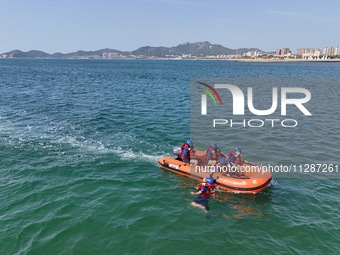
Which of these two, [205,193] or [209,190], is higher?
[209,190]

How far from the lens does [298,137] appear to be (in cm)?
2338

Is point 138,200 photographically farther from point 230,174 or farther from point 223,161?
point 230,174

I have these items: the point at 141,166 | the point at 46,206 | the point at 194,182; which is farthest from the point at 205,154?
the point at 46,206

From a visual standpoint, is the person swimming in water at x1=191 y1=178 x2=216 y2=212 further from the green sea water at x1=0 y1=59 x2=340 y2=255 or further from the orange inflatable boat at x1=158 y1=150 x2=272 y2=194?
the orange inflatable boat at x1=158 y1=150 x2=272 y2=194

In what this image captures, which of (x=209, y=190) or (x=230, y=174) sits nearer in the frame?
(x=209, y=190)

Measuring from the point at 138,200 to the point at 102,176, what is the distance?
10.7ft

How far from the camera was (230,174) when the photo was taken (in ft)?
51.0

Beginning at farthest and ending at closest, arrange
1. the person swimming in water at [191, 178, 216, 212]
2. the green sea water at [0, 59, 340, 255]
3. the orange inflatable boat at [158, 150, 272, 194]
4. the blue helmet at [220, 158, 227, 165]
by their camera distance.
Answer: the blue helmet at [220, 158, 227, 165], the orange inflatable boat at [158, 150, 272, 194], the person swimming in water at [191, 178, 216, 212], the green sea water at [0, 59, 340, 255]

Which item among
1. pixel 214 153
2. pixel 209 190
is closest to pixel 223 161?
pixel 214 153

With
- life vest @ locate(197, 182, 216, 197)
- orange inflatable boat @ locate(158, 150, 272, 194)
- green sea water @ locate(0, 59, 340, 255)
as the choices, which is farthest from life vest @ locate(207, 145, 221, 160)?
life vest @ locate(197, 182, 216, 197)

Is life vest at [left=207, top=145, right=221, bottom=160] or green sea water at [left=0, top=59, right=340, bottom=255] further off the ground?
life vest at [left=207, top=145, right=221, bottom=160]

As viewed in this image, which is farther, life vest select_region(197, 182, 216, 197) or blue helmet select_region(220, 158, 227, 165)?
blue helmet select_region(220, 158, 227, 165)

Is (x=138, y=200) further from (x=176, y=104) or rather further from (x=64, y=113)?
(x=176, y=104)

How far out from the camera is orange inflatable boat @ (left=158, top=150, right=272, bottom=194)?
14.6m
